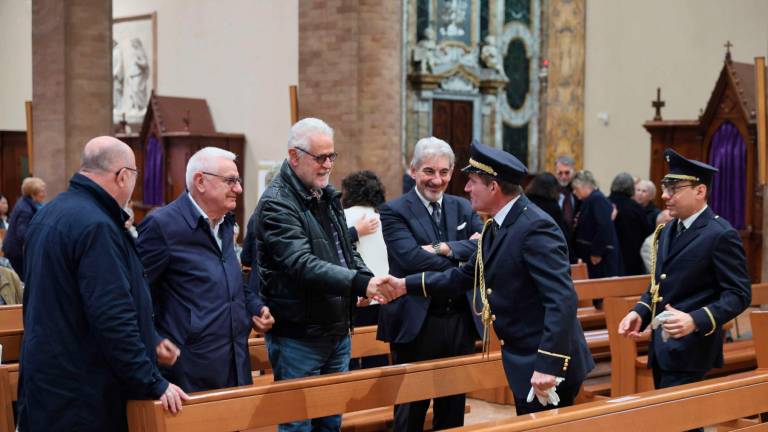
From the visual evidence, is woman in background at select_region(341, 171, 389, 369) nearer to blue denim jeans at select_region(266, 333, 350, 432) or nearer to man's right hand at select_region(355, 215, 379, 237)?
man's right hand at select_region(355, 215, 379, 237)

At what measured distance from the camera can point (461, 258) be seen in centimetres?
459

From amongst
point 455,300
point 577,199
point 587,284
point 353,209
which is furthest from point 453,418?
point 577,199

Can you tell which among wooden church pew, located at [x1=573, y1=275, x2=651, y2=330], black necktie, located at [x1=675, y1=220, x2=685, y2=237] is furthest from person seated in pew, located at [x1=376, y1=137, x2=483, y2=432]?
wooden church pew, located at [x1=573, y1=275, x2=651, y2=330]

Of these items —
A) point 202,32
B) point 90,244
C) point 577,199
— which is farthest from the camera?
point 202,32

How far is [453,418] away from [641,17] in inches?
559

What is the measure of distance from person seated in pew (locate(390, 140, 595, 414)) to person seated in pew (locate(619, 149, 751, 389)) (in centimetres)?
76

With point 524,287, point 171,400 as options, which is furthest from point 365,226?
point 171,400

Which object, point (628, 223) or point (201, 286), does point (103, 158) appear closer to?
point (201, 286)

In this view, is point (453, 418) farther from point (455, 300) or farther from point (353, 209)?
point (353, 209)

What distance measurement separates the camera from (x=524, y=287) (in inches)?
144

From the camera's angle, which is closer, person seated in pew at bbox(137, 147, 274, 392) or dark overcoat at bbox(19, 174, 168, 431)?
dark overcoat at bbox(19, 174, 168, 431)

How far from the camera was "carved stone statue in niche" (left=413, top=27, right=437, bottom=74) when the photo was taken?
18.0 m

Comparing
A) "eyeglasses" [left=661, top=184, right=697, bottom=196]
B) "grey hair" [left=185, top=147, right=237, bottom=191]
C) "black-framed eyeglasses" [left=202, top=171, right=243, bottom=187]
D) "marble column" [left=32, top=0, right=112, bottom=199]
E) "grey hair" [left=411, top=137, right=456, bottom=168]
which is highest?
"marble column" [left=32, top=0, right=112, bottom=199]

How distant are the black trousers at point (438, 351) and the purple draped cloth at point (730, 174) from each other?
8.89m
